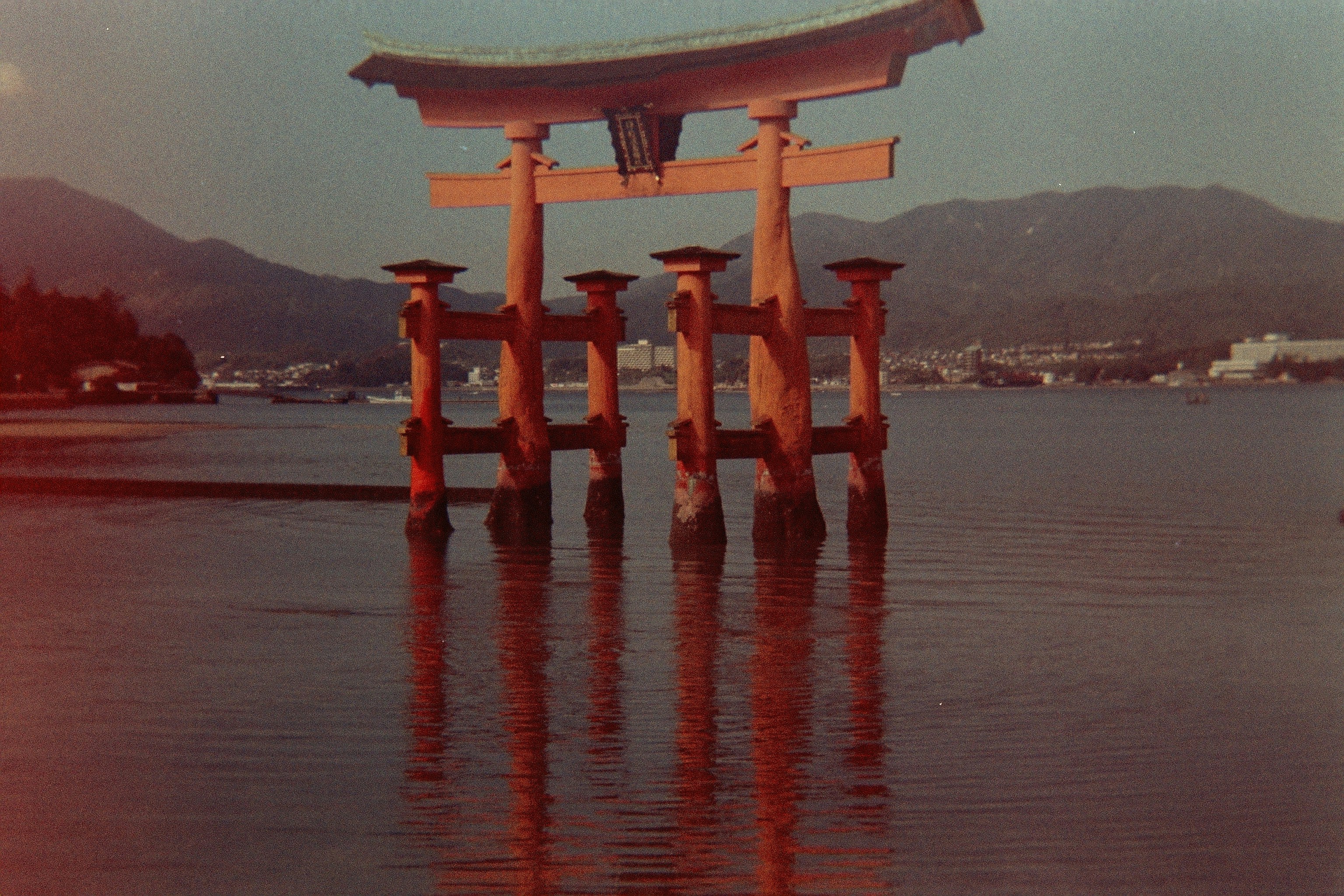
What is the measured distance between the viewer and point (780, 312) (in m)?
19.9

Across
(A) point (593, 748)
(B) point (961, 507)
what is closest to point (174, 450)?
(B) point (961, 507)

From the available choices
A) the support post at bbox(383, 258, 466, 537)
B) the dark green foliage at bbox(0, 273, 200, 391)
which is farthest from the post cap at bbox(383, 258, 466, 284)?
the dark green foliage at bbox(0, 273, 200, 391)

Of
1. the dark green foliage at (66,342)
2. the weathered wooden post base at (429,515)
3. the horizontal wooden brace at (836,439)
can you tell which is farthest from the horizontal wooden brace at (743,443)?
the dark green foliage at (66,342)

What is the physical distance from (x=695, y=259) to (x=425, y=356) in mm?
3912

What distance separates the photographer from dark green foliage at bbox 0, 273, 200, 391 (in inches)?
4304

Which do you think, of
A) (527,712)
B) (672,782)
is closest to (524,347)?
(527,712)

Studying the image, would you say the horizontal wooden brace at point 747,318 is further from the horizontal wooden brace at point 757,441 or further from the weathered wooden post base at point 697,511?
the weathered wooden post base at point 697,511

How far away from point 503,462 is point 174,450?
42822 millimetres

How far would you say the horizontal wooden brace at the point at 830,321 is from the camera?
20906 mm

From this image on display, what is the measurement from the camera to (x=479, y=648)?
13602mm

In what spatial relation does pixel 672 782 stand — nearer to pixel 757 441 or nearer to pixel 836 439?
pixel 757 441

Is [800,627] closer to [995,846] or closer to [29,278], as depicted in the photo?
[995,846]

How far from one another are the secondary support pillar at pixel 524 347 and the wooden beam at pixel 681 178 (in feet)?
0.85

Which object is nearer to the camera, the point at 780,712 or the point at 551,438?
the point at 780,712
